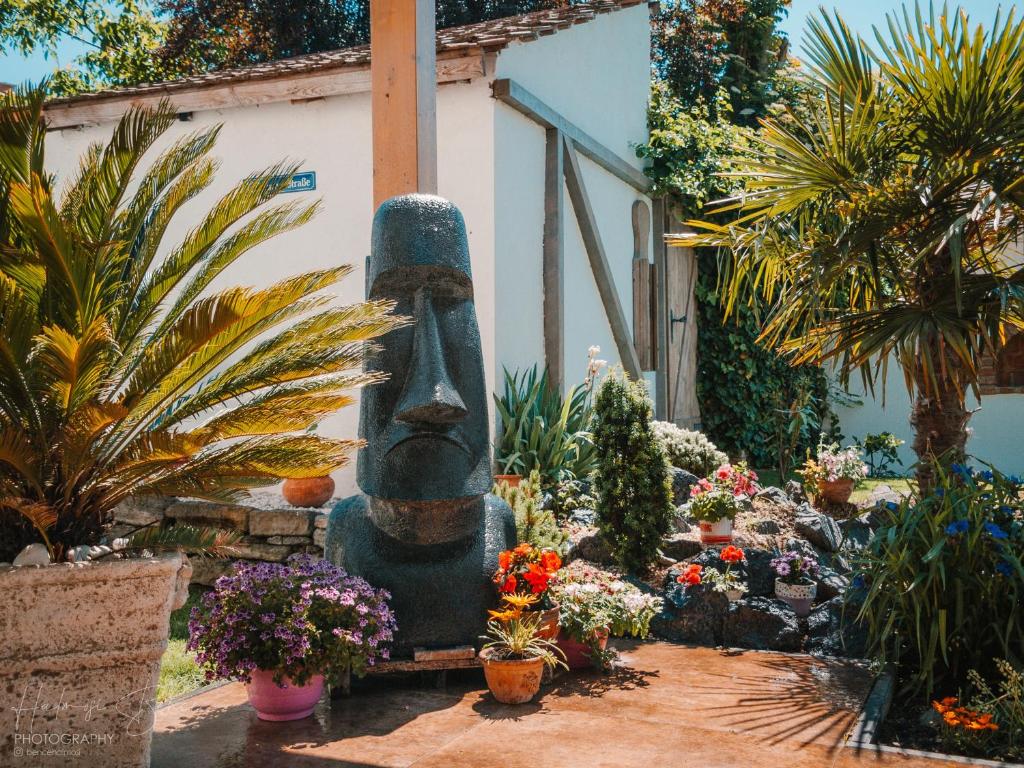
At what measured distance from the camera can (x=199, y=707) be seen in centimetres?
418

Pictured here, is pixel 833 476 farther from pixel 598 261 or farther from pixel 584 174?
pixel 584 174

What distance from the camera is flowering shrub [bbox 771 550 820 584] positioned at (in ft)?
17.8

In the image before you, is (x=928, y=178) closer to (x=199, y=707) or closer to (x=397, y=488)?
(x=397, y=488)

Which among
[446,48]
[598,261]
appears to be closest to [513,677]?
[446,48]

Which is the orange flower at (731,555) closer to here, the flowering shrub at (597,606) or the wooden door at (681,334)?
the flowering shrub at (597,606)

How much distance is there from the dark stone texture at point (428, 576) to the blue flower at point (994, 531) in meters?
2.20

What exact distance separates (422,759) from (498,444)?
3862mm

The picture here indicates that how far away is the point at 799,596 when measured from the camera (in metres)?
5.31

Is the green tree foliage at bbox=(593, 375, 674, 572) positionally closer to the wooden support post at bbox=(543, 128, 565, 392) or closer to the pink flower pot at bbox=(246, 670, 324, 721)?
the wooden support post at bbox=(543, 128, 565, 392)

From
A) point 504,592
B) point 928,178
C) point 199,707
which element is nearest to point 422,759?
point 504,592

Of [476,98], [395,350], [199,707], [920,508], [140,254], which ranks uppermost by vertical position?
[476,98]

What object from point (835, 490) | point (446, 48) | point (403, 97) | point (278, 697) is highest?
point (446, 48)

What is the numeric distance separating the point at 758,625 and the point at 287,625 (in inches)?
103

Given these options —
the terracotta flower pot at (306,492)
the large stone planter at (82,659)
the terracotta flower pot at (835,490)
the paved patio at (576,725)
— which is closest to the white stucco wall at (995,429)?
the terracotta flower pot at (835,490)
